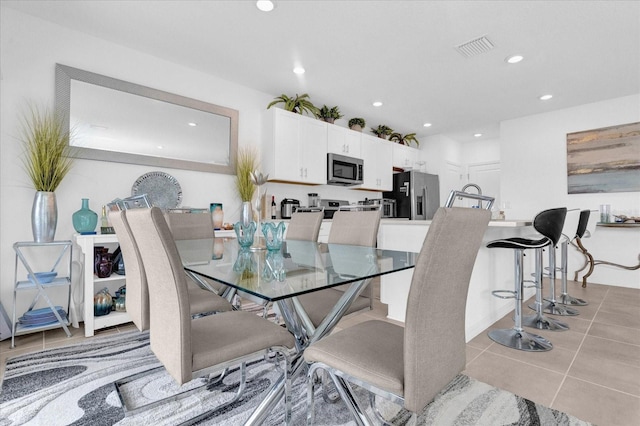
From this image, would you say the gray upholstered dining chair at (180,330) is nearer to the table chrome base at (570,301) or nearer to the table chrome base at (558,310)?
the table chrome base at (558,310)

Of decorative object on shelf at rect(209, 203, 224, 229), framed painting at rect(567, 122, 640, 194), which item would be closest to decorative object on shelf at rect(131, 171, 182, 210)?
decorative object on shelf at rect(209, 203, 224, 229)

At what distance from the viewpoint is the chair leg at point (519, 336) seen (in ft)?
7.08

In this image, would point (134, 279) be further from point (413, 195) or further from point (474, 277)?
point (413, 195)

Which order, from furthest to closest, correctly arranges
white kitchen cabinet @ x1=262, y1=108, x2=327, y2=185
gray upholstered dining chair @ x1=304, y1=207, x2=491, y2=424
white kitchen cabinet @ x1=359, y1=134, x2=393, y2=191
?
white kitchen cabinet @ x1=359, y1=134, x2=393, y2=191
white kitchen cabinet @ x1=262, y1=108, x2=327, y2=185
gray upholstered dining chair @ x1=304, y1=207, x2=491, y2=424

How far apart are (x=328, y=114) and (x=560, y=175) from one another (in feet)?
11.8

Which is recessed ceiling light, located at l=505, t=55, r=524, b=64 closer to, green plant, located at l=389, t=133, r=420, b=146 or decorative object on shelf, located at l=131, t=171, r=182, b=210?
green plant, located at l=389, t=133, r=420, b=146

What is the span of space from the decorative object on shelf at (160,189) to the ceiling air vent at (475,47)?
3.12 meters

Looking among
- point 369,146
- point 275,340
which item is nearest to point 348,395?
point 275,340

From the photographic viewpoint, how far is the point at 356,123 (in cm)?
494

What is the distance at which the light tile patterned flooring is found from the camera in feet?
5.03

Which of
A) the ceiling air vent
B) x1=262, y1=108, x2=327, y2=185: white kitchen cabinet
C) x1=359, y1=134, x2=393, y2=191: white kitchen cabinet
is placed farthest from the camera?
x1=359, y1=134, x2=393, y2=191: white kitchen cabinet

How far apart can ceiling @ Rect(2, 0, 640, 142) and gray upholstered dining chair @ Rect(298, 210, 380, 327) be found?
162 centimetres

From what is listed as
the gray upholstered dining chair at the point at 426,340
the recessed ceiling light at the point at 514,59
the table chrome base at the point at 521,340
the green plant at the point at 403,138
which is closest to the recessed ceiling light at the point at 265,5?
the gray upholstered dining chair at the point at 426,340

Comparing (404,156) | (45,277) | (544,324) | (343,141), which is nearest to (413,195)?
(404,156)
